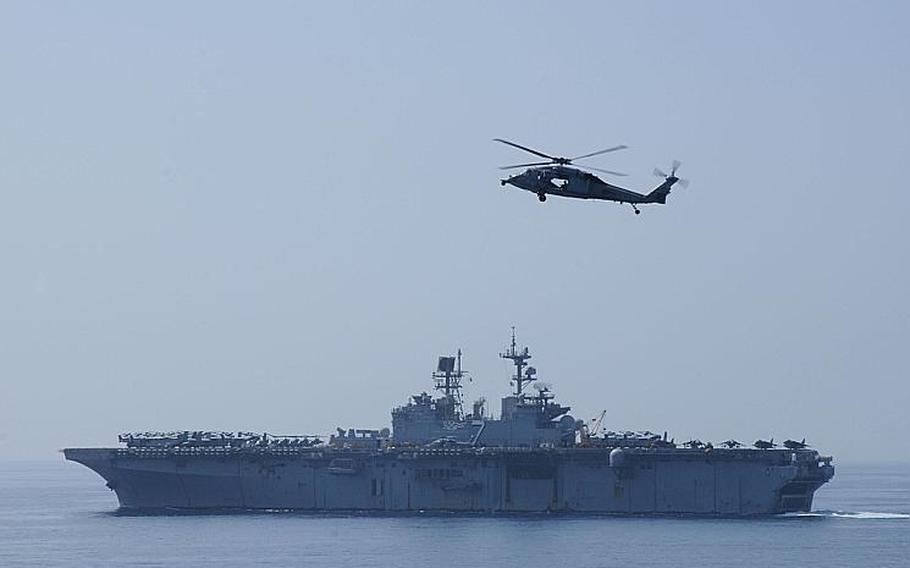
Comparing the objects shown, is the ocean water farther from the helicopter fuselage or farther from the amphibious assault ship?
the helicopter fuselage

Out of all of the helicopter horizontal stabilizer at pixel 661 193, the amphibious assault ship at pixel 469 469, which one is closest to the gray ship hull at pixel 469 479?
the amphibious assault ship at pixel 469 469

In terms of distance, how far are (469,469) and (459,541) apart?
30.0 ft

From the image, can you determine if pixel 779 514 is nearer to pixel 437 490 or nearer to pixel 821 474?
pixel 821 474

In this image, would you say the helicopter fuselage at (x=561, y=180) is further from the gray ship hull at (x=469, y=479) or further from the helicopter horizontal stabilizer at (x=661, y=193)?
the gray ship hull at (x=469, y=479)

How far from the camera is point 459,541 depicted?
5381cm

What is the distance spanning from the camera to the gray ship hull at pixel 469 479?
60.5 metres

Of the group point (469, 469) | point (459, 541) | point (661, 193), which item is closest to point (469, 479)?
point (469, 469)

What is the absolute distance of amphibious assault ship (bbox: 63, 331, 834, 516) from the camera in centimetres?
6062

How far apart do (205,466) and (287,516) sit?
4110mm

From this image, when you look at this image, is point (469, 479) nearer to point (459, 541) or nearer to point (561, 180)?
point (459, 541)

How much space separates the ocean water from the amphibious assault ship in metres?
1.06

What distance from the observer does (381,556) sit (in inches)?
1964

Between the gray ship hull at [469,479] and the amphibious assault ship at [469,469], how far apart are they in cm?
4

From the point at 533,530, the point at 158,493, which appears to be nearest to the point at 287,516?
the point at 158,493
